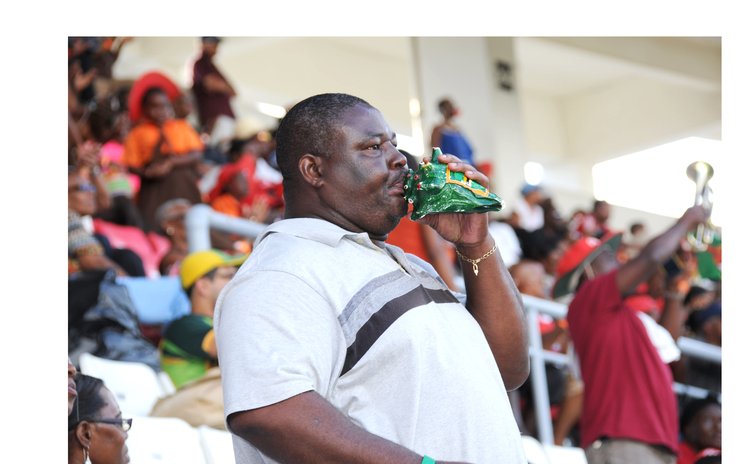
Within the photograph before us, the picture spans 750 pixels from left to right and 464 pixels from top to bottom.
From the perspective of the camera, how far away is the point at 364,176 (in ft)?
7.98

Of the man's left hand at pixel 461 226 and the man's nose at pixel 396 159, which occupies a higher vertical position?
the man's nose at pixel 396 159

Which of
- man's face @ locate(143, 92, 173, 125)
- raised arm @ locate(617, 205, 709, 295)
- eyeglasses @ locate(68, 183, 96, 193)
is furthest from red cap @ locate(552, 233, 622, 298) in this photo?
man's face @ locate(143, 92, 173, 125)

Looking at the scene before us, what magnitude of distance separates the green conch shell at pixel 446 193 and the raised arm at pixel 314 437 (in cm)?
46

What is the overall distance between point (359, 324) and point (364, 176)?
0.33 meters

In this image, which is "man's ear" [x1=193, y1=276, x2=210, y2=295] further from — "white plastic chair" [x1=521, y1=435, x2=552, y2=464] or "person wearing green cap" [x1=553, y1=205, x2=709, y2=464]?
"person wearing green cap" [x1=553, y1=205, x2=709, y2=464]

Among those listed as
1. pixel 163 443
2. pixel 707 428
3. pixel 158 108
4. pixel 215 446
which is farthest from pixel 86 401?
pixel 158 108

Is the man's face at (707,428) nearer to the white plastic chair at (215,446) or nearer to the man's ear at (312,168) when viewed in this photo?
the white plastic chair at (215,446)

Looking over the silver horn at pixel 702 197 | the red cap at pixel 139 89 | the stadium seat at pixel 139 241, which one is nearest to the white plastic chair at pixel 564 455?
the silver horn at pixel 702 197

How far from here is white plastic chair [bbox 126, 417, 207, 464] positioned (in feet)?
11.7

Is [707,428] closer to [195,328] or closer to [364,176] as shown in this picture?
[195,328]

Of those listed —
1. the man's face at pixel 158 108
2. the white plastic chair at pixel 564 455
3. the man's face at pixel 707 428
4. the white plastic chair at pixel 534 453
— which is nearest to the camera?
the white plastic chair at pixel 534 453

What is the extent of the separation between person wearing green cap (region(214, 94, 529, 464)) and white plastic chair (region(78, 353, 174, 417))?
190 centimetres

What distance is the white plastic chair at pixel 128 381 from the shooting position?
4.19 m
